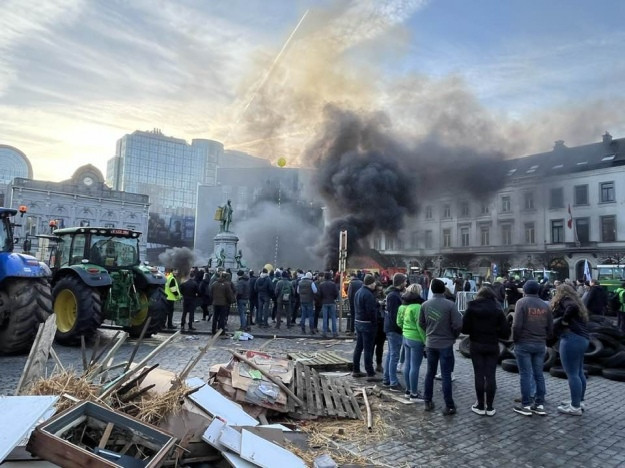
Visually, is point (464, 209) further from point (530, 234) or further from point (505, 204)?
point (530, 234)

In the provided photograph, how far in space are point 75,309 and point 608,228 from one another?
40003mm

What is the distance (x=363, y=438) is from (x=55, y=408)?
2921 millimetres

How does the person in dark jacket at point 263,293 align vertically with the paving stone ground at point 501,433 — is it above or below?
above

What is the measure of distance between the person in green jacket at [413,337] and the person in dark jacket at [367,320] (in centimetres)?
81

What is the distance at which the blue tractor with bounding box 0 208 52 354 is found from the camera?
24.5 ft

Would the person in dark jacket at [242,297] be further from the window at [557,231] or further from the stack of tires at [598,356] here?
the window at [557,231]

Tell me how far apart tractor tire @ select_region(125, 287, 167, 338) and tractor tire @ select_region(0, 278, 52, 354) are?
248 cm

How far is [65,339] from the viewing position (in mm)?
8812

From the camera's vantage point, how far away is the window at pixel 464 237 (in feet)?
144

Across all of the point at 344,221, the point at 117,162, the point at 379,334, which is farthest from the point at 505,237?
the point at 117,162

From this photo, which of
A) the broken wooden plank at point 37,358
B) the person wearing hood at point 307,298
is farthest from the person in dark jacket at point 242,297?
the broken wooden plank at point 37,358

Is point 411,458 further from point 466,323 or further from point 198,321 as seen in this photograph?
point 198,321

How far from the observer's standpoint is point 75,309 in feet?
30.6

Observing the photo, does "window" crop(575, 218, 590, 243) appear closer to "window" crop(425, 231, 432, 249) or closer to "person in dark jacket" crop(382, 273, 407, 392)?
"window" crop(425, 231, 432, 249)
